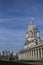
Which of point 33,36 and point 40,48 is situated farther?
point 33,36

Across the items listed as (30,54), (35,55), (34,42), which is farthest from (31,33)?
(35,55)

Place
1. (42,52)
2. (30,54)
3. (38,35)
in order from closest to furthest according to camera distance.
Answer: (42,52) < (30,54) < (38,35)

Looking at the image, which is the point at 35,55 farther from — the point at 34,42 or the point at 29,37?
the point at 29,37

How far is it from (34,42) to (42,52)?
5042cm

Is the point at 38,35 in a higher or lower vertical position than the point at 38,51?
higher

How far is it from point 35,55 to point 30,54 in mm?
18035

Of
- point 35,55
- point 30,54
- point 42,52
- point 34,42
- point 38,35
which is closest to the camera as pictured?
point 42,52

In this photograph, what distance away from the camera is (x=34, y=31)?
192 meters

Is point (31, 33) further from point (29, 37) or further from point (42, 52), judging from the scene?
point (42, 52)

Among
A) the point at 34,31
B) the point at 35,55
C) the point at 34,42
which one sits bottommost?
the point at 35,55

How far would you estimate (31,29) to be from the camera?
633 ft

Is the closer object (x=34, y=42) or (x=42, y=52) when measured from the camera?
(x=42, y=52)

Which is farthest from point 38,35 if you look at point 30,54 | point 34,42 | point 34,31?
point 30,54

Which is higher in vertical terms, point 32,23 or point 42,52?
point 32,23
